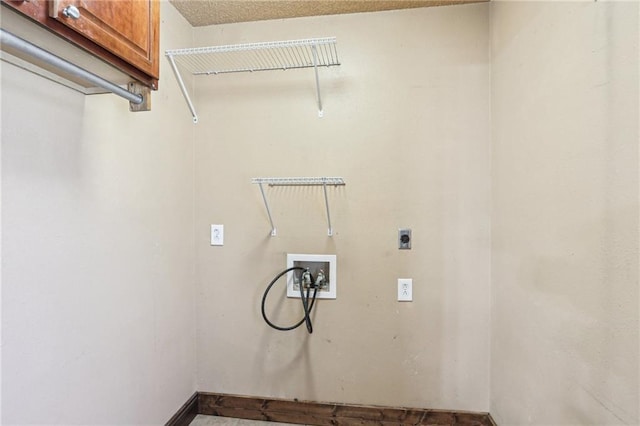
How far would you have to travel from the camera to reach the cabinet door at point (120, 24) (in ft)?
2.43

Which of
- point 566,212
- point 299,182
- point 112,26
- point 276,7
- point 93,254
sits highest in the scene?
point 276,7

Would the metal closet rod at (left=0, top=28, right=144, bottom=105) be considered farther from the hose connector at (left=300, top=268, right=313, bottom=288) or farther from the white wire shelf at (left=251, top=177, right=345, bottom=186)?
the hose connector at (left=300, top=268, right=313, bottom=288)

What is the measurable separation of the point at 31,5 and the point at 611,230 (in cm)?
153

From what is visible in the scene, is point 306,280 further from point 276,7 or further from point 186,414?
point 276,7

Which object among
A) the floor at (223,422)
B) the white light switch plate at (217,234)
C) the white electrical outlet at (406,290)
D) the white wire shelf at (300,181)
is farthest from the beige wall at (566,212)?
the white light switch plate at (217,234)

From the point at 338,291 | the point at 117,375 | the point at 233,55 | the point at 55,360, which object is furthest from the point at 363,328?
the point at 233,55

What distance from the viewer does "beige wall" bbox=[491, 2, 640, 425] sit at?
833 mm

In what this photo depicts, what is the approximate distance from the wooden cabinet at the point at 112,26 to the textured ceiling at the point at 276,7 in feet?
2.31

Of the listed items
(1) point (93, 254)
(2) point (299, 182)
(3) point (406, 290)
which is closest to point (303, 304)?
(3) point (406, 290)

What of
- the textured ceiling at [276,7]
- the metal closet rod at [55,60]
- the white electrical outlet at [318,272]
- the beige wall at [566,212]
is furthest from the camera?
the white electrical outlet at [318,272]

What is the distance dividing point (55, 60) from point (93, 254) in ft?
2.22

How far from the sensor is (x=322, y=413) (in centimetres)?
174

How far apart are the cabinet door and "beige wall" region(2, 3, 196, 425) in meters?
0.30

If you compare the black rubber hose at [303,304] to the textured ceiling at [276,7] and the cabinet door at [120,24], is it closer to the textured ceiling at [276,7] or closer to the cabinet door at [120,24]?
the cabinet door at [120,24]
